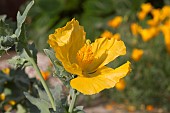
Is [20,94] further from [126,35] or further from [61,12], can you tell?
[61,12]

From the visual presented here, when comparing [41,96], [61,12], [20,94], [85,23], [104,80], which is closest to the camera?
[104,80]

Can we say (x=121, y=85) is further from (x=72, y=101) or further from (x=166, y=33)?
(x=72, y=101)

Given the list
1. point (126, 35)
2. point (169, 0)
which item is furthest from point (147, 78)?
point (169, 0)

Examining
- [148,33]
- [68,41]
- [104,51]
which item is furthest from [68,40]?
[148,33]

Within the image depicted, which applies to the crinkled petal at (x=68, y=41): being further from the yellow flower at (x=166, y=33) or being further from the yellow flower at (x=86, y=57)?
the yellow flower at (x=166, y=33)

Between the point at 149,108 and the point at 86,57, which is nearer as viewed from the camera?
the point at 86,57

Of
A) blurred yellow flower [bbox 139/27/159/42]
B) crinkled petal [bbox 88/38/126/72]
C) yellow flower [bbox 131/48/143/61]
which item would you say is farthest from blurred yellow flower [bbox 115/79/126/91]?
crinkled petal [bbox 88/38/126/72]

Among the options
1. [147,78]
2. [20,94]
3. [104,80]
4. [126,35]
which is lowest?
[104,80]
